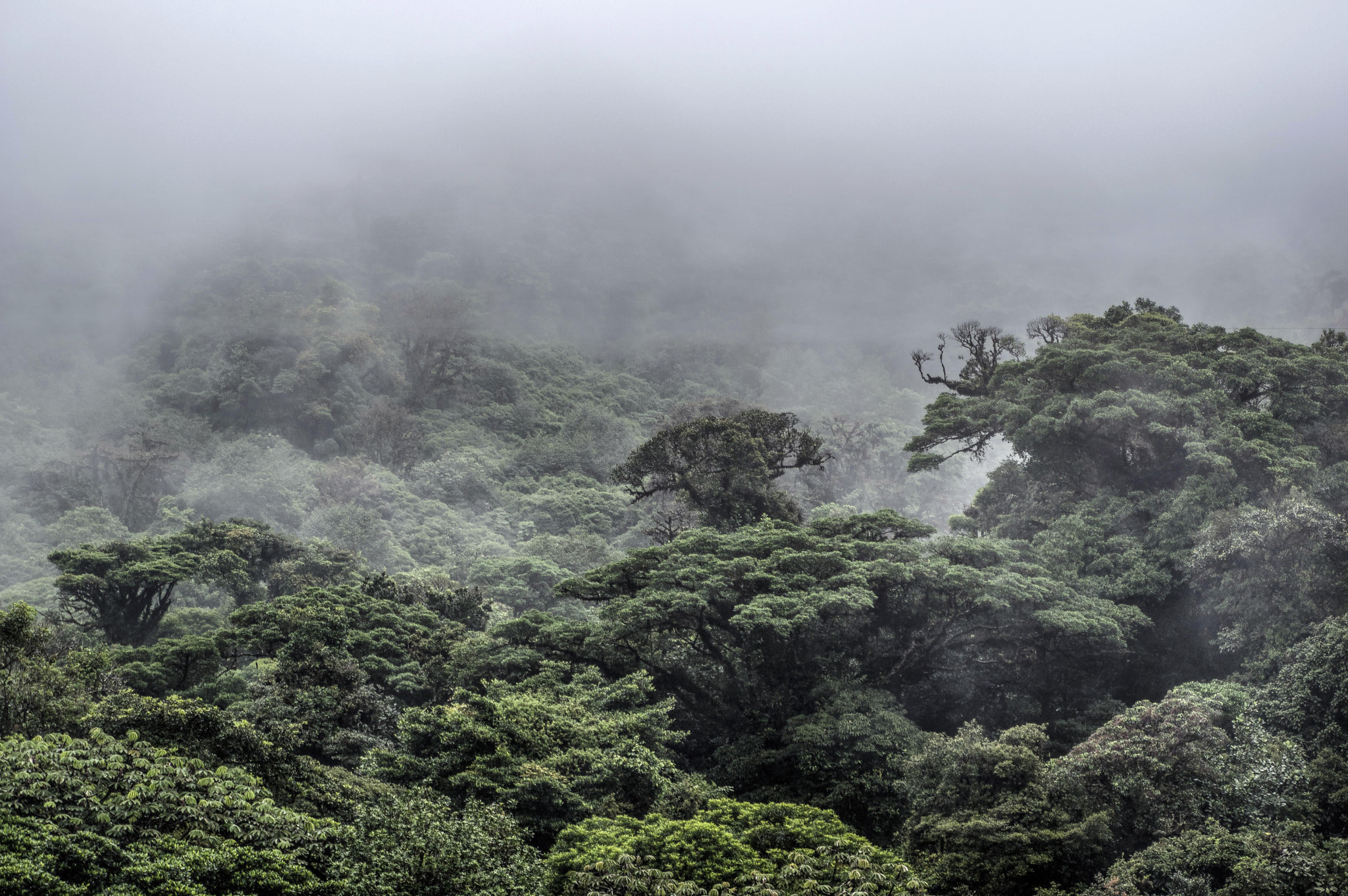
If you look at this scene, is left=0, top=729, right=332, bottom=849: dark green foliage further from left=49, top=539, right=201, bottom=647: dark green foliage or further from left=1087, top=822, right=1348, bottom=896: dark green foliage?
left=49, top=539, right=201, bottom=647: dark green foliage

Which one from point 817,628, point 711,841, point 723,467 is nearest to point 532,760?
point 711,841

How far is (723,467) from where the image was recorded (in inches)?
1247

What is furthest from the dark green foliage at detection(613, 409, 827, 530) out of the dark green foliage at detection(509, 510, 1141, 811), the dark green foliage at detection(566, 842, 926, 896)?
the dark green foliage at detection(566, 842, 926, 896)

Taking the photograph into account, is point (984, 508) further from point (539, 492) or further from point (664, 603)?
point (539, 492)

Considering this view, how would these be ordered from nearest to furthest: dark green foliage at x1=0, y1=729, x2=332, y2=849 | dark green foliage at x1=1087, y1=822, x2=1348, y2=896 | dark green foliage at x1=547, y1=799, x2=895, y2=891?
dark green foliage at x1=0, y1=729, x2=332, y2=849, dark green foliage at x1=1087, y1=822, x2=1348, y2=896, dark green foliage at x1=547, y1=799, x2=895, y2=891

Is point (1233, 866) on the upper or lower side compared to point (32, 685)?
upper

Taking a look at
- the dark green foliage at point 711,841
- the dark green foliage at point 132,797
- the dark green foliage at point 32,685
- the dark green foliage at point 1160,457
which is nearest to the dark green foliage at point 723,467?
the dark green foliage at point 1160,457

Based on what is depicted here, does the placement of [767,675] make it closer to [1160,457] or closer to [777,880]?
[777,880]

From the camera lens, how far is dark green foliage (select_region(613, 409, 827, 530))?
31.4m

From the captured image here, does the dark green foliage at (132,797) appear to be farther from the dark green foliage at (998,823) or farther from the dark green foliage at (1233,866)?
the dark green foliage at (1233,866)

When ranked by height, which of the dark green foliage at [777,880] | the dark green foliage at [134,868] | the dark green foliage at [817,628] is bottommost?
the dark green foliage at [134,868]

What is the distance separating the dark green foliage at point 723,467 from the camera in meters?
31.4

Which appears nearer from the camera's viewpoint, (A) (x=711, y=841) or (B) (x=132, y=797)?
(B) (x=132, y=797)

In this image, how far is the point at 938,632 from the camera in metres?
24.1
